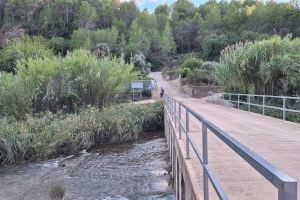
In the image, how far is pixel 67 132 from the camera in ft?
70.8

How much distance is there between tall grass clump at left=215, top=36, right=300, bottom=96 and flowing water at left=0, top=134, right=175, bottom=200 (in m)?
7.75

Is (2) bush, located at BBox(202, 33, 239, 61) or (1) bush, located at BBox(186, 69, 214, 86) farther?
(2) bush, located at BBox(202, 33, 239, 61)

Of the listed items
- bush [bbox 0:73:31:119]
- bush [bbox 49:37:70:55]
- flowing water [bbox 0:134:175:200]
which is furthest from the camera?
bush [bbox 49:37:70:55]

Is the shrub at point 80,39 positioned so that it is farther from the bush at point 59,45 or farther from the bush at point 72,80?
the bush at point 72,80

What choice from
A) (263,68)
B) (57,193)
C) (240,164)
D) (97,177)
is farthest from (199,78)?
(240,164)

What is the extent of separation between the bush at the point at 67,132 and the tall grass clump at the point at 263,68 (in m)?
6.03

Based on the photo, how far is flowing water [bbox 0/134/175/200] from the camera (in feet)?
44.9

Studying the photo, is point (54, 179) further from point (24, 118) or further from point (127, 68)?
point (127, 68)

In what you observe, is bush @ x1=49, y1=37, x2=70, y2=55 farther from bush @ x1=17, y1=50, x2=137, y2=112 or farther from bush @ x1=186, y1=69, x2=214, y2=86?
bush @ x1=17, y1=50, x2=137, y2=112

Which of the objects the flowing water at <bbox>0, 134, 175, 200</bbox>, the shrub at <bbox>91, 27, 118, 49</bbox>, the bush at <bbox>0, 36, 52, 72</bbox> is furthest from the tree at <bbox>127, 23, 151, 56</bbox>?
the flowing water at <bbox>0, 134, 175, 200</bbox>

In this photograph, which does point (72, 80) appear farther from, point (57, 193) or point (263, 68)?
point (57, 193)

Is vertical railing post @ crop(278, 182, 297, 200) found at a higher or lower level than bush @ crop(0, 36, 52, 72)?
lower

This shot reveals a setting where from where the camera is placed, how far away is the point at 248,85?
27.2 metres

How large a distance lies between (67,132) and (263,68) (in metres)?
11.2
